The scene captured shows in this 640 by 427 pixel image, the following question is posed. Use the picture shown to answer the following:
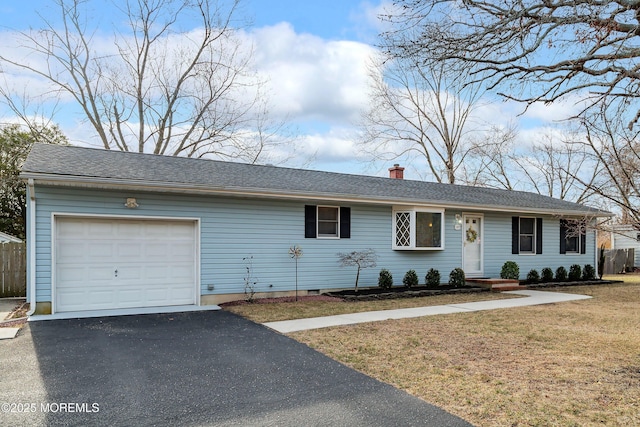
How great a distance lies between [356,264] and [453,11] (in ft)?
24.5

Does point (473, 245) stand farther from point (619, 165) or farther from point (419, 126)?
point (419, 126)

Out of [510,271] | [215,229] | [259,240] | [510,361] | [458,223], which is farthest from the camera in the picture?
[510,271]

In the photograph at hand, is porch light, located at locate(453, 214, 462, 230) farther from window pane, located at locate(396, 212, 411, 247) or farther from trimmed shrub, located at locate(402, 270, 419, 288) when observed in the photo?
trimmed shrub, located at locate(402, 270, 419, 288)

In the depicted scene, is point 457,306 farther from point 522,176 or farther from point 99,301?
point 522,176

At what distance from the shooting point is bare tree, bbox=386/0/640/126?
14.4 ft

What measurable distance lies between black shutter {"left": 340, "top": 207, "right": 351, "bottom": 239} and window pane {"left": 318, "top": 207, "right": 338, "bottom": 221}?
168 millimetres

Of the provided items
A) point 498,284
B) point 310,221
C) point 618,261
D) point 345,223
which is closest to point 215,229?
point 310,221

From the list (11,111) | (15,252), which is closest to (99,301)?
(15,252)

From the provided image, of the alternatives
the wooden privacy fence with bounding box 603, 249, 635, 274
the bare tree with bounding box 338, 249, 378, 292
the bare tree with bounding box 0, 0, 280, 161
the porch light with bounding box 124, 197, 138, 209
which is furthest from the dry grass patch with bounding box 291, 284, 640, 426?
the bare tree with bounding box 0, 0, 280, 161

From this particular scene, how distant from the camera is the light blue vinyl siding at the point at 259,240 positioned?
830cm

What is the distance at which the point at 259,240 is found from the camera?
33.5ft

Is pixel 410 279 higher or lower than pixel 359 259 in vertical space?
lower

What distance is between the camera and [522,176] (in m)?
28.6

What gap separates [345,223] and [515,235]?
666 centimetres
